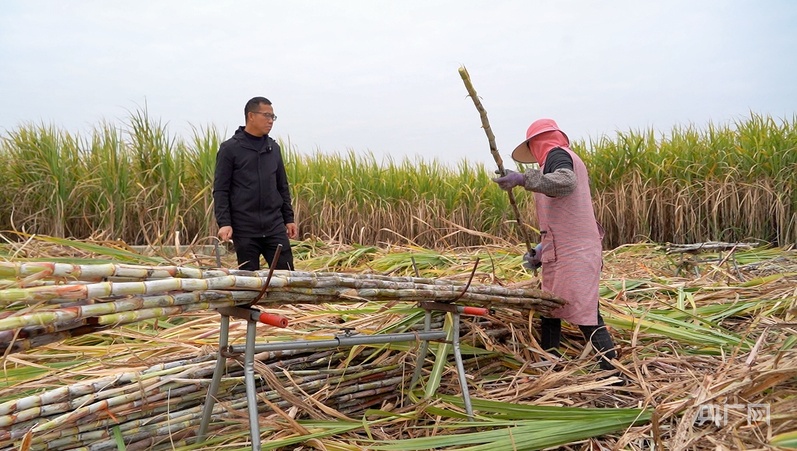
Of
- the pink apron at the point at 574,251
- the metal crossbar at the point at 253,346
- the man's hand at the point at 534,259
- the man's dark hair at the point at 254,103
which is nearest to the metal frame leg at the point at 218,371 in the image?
the metal crossbar at the point at 253,346

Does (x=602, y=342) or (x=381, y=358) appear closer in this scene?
(x=381, y=358)

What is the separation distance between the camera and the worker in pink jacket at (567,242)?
2.63 metres

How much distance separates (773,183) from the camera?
6.57 meters

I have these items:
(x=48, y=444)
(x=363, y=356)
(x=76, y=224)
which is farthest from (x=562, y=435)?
(x=76, y=224)

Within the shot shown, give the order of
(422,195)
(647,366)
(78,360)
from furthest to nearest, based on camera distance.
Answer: (422,195)
(647,366)
(78,360)

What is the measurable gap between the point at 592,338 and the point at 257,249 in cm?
197

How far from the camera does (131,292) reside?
1367mm

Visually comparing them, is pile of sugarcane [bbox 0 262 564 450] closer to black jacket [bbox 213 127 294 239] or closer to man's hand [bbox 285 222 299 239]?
black jacket [bbox 213 127 294 239]

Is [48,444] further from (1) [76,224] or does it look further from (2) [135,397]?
(1) [76,224]

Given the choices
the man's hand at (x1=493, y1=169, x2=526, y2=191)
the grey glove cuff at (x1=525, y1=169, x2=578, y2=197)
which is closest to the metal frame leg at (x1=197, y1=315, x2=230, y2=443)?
the man's hand at (x1=493, y1=169, x2=526, y2=191)

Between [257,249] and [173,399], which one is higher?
[257,249]

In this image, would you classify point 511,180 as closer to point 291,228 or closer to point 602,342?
point 602,342

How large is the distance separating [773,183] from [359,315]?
5487 millimetres

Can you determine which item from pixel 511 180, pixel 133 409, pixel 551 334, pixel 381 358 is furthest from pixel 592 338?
pixel 133 409
